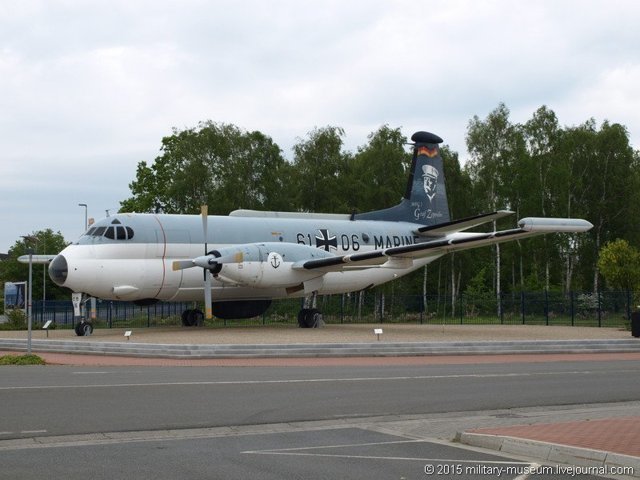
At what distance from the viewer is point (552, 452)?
28.0ft

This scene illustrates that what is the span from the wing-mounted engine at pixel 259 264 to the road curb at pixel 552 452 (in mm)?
20407

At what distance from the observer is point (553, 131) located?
5988 cm

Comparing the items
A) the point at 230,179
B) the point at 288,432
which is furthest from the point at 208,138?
the point at 288,432

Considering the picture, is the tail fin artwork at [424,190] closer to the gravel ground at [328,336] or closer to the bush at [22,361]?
the gravel ground at [328,336]

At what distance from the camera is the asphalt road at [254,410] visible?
27.1ft

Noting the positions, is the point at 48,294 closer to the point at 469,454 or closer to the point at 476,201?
the point at 476,201

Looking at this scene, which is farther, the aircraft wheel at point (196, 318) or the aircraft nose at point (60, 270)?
the aircraft wheel at point (196, 318)

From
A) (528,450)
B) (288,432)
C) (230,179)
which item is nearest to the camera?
(528,450)

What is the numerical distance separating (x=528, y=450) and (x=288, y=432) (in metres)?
3.20

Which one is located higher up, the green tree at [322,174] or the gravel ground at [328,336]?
the green tree at [322,174]

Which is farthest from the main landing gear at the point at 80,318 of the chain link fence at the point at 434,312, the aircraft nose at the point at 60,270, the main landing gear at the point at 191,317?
the chain link fence at the point at 434,312

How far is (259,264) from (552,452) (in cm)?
2222

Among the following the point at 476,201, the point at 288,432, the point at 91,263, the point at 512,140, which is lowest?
the point at 288,432

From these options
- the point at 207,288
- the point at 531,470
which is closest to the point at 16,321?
the point at 207,288
